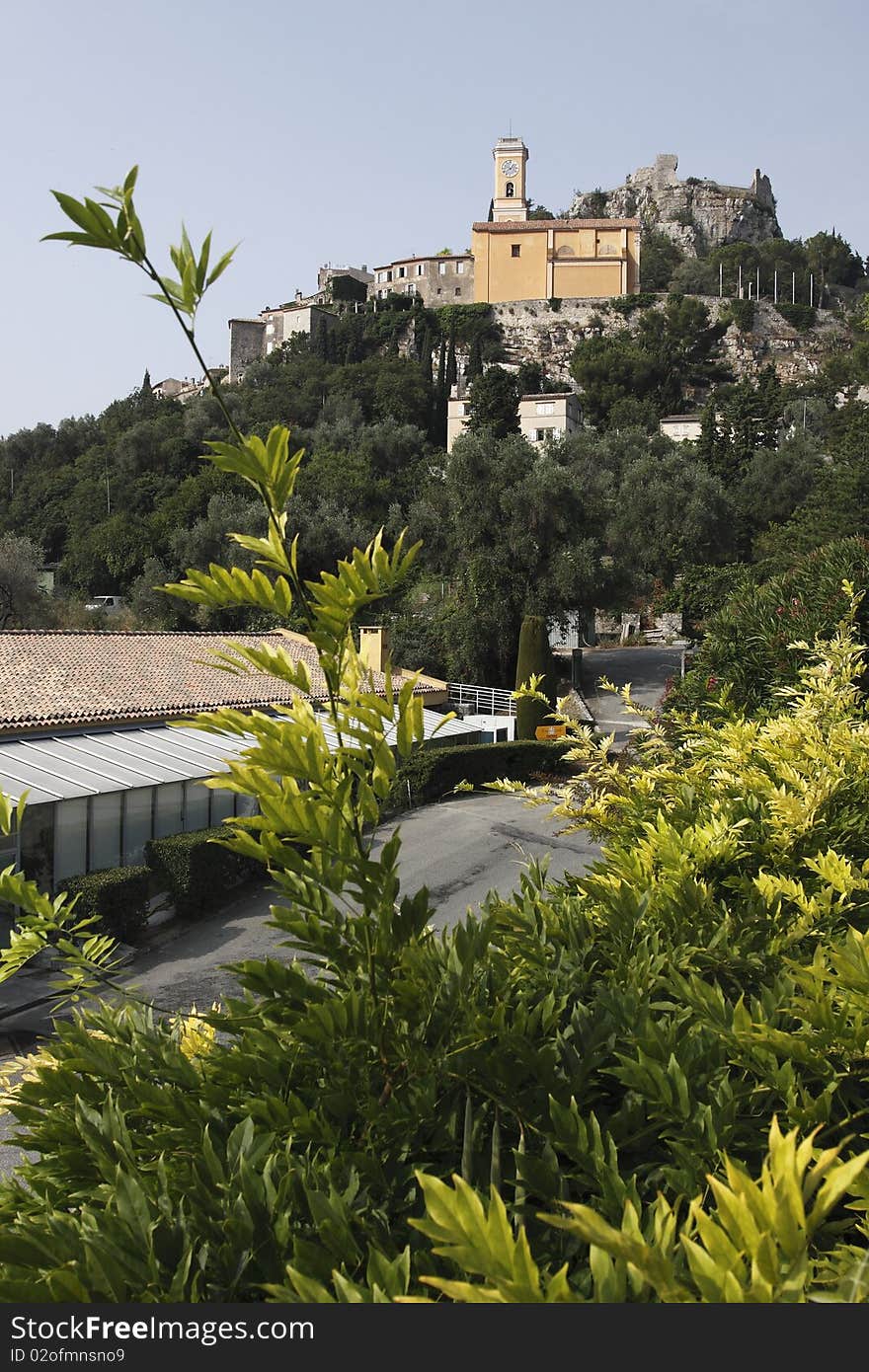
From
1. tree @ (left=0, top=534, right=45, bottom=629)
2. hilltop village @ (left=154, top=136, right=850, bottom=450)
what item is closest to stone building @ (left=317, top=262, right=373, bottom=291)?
hilltop village @ (left=154, top=136, right=850, bottom=450)

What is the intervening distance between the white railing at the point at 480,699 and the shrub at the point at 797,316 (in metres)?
60.1

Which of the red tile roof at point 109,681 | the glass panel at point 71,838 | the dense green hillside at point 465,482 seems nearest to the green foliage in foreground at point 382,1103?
the dense green hillside at point 465,482

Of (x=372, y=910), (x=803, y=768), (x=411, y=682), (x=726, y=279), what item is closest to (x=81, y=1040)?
(x=372, y=910)

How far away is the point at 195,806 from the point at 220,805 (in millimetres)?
698

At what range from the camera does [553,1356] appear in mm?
1150

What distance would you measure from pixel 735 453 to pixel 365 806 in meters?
52.6

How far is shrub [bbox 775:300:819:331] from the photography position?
252 feet

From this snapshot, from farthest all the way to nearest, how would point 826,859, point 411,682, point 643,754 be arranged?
1. point 643,754
2. point 826,859
3. point 411,682

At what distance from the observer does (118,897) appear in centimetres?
1329

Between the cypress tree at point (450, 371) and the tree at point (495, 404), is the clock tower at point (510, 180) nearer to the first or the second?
the cypress tree at point (450, 371)

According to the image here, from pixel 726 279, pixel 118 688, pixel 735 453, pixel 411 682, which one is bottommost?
pixel 118 688

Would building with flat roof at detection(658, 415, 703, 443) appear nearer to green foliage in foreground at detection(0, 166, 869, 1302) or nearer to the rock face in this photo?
the rock face

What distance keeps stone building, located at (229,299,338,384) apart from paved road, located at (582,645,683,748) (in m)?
52.8

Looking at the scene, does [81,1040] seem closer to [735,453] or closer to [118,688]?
[118,688]
